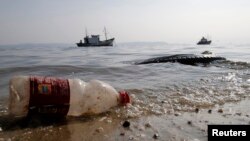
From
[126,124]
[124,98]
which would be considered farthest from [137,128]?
[124,98]

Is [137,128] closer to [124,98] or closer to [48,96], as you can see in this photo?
[124,98]

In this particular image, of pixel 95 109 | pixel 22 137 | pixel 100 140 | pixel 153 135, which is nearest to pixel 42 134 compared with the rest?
pixel 22 137

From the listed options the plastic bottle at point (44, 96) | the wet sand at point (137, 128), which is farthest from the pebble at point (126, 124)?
the plastic bottle at point (44, 96)

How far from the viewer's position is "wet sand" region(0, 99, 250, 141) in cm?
308

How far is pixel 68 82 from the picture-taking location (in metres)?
3.60

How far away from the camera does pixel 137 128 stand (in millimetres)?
3359

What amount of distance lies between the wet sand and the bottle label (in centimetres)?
21

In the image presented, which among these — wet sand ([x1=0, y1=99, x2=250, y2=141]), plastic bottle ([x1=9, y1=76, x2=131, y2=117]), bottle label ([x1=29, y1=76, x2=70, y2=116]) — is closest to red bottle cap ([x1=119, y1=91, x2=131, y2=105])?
wet sand ([x1=0, y1=99, x2=250, y2=141])

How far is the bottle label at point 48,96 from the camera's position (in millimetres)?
3350

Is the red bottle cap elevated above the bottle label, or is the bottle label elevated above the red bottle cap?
the bottle label

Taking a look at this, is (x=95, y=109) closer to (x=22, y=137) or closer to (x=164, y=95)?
(x=22, y=137)

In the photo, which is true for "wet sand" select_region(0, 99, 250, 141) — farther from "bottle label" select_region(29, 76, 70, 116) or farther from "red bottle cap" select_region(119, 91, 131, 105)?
"red bottle cap" select_region(119, 91, 131, 105)

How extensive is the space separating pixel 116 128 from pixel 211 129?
3.58 ft

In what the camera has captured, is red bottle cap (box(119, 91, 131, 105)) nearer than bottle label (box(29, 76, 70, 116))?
No
